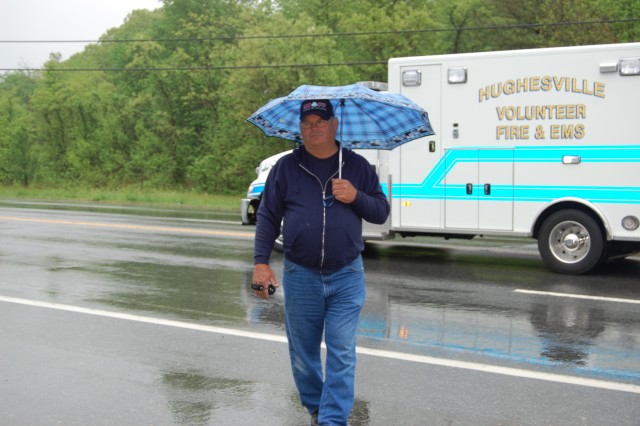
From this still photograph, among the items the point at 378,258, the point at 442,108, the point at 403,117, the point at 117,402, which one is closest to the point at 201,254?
the point at 378,258

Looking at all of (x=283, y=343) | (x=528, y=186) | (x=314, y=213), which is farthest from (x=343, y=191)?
(x=528, y=186)

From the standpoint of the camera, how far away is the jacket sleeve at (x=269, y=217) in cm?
469

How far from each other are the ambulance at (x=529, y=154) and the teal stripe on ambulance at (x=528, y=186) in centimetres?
1

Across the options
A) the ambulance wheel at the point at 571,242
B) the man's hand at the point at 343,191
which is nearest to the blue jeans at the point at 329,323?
the man's hand at the point at 343,191

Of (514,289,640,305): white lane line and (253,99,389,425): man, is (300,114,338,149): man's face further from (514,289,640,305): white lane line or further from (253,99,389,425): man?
(514,289,640,305): white lane line

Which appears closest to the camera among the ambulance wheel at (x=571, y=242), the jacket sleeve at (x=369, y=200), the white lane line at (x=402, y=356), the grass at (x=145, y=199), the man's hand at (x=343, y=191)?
the man's hand at (x=343, y=191)

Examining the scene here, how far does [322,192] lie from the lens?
15.0ft

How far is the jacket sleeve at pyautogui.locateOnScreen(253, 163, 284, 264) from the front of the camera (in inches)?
185

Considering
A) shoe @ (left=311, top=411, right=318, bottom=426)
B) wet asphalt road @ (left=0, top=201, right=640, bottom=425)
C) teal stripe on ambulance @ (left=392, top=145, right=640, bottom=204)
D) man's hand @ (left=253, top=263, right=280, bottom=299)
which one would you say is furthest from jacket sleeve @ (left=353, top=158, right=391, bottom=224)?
teal stripe on ambulance @ (left=392, top=145, right=640, bottom=204)

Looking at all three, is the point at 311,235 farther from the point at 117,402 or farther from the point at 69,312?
the point at 69,312

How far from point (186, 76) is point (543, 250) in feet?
114

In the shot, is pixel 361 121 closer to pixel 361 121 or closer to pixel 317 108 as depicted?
pixel 361 121

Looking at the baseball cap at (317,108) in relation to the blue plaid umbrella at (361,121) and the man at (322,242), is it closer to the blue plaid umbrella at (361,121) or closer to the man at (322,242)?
the man at (322,242)

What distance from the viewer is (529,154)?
1110cm
